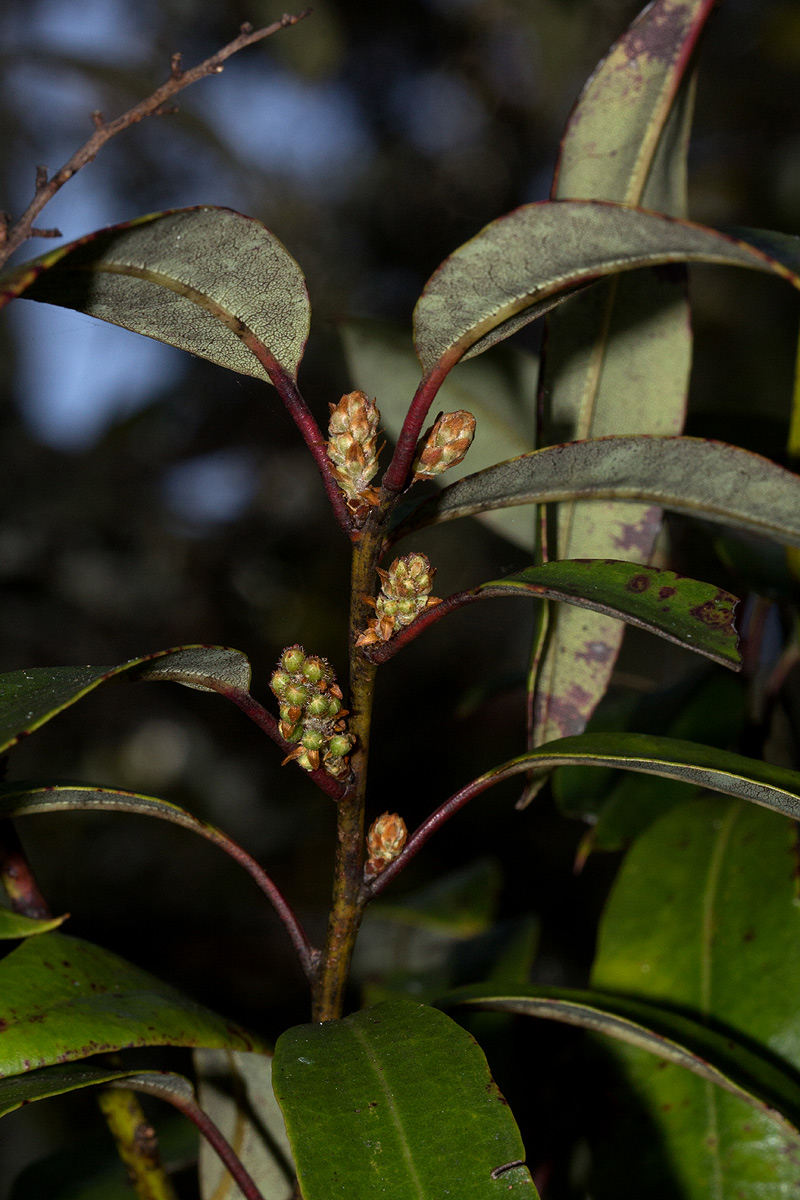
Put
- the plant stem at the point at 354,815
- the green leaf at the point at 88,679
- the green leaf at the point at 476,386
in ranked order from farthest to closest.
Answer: the green leaf at the point at 476,386 → the plant stem at the point at 354,815 → the green leaf at the point at 88,679

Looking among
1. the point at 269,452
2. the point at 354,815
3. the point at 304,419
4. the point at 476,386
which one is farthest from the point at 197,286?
the point at 269,452

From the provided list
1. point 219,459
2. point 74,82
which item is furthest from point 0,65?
point 219,459

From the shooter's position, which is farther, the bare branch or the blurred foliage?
the blurred foliage

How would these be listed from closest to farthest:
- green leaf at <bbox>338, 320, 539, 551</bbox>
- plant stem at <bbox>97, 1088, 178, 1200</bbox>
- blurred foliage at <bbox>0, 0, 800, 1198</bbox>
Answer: plant stem at <bbox>97, 1088, 178, 1200</bbox> < green leaf at <bbox>338, 320, 539, 551</bbox> < blurred foliage at <bbox>0, 0, 800, 1198</bbox>

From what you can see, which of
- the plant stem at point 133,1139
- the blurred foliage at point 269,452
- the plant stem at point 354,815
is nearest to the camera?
the plant stem at point 354,815

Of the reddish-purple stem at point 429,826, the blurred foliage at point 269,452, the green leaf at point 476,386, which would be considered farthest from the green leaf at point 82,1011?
the blurred foliage at point 269,452

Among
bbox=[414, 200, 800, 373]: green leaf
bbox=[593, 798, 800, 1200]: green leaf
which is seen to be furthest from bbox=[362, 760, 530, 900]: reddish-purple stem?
bbox=[593, 798, 800, 1200]: green leaf

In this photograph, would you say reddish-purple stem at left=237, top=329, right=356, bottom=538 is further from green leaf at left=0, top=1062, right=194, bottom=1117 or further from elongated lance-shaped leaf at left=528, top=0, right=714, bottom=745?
green leaf at left=0, top=1062, right=194, bottom=1117

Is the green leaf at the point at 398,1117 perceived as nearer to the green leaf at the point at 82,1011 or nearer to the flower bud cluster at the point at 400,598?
the green leaf at the point at 82,1011
